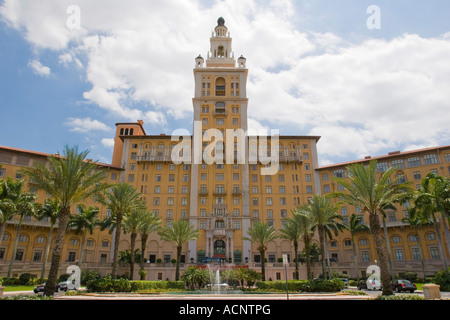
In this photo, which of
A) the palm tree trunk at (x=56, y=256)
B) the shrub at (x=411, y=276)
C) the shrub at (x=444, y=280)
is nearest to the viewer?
the palm tree trunk at (x=56, y=256)

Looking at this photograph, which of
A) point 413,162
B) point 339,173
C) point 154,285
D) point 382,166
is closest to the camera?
point 154,285

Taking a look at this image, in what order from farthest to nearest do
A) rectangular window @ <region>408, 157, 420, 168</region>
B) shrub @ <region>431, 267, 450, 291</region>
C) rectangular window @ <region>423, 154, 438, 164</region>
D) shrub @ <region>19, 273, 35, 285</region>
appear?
rectangular window @ <region>408, 157, 420, 168</region> → rectangular window @ <region>423, 154, 438, 164</region> → shrub @ <region>19, 273, 35, 285</region> → shrub @ <region>431, 267, 450, 291</region>

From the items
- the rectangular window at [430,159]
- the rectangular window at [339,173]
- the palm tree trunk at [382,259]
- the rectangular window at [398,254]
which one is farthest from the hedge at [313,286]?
the rectangular window at [430,159]

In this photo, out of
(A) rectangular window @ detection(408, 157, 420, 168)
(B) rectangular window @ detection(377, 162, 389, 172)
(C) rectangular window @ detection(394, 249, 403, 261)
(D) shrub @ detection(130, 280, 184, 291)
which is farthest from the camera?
(B) rectangular window @ detection(377, 162, 389, 172)

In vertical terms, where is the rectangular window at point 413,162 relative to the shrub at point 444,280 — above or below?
above

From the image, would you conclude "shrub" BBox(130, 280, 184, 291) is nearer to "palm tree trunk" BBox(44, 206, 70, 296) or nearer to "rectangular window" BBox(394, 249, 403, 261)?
"palm tree trunk" BBox(44, 206, 70, 296)

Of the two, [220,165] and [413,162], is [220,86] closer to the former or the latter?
[220,165]

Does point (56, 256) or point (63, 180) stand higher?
point (63, 180)

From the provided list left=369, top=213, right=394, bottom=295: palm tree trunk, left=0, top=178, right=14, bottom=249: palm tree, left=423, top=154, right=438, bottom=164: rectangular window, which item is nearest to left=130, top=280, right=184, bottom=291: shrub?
left=0, top=178, right=14, bottom=249: palm tree

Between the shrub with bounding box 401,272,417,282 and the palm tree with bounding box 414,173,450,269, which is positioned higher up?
the palm tree with bounding box 414,173,450,269

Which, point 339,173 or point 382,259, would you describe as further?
point 339,173

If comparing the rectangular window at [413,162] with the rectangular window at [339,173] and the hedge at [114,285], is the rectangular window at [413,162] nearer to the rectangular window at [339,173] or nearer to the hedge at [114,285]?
the rectangular window at [339,173]

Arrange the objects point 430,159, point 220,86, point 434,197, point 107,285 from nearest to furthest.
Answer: point 107,285 < point 434,197 < point 430,159 < point 220,86

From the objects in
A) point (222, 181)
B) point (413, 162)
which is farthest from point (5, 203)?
point (413, 162)
